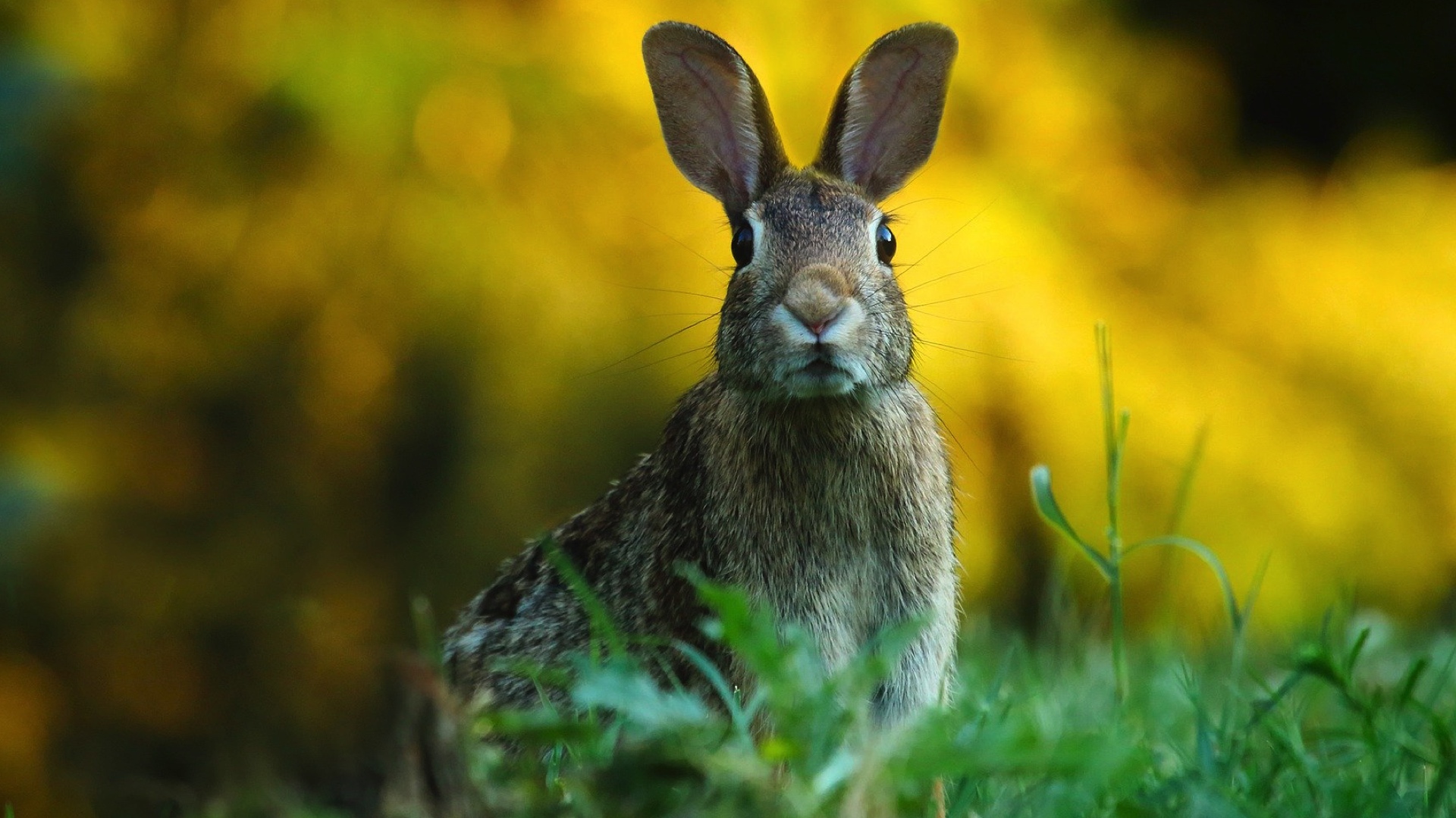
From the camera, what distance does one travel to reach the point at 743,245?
2877mm

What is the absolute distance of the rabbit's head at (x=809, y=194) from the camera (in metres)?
2.53

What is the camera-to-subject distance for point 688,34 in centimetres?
293

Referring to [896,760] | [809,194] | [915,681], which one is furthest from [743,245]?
[896,760]

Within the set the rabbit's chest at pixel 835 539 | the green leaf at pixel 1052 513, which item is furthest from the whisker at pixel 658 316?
the green leaf at pixel 1052 513

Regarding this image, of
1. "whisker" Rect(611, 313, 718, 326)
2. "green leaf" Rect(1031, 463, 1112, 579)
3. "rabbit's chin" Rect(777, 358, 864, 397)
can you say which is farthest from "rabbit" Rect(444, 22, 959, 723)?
"whisker" Rect(611, 313, 718, 326)

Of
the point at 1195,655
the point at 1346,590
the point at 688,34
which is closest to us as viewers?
the point at 1346,590

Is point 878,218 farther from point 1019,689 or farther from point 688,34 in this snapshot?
point 1019,689

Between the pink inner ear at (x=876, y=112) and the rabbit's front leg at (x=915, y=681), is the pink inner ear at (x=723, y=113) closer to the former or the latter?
the pink inner ear at (x=876, y=112)

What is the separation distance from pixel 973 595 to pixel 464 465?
190 cm

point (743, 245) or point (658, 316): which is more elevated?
point (743, 245)

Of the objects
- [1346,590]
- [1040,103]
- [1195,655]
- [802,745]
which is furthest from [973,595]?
[802,745]

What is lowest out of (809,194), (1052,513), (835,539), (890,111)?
(835,539)

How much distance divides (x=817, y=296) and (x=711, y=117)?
0.69 m

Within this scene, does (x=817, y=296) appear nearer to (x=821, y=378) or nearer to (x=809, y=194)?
(x=821, y=378)
